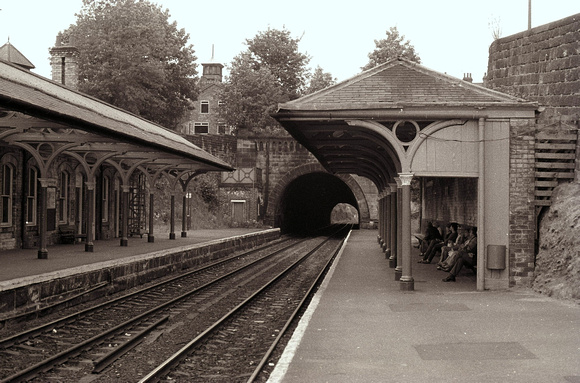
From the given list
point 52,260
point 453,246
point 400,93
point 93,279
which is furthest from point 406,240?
point 52,260

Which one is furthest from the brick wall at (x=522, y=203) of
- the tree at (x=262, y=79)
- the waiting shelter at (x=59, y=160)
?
the tree at (x=262, y=79)

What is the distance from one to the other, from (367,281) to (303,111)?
147 inches

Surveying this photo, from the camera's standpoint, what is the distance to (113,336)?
31.0ft

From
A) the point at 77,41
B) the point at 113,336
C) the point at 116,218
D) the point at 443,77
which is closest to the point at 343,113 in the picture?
the point at 443,77

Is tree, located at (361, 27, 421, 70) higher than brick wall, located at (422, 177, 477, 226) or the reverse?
higher

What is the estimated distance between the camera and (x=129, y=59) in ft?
132

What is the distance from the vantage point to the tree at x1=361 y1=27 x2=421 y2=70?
50562 mm

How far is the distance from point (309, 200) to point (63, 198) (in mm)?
33931

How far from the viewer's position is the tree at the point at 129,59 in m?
40.0

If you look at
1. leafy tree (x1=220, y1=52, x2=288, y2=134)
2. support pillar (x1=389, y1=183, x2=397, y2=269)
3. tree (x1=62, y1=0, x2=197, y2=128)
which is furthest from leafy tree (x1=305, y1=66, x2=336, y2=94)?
support pillar (x1=389, y1=183, x2=397, y2=269)

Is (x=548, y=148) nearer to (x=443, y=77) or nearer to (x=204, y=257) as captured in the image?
(x=443, y=77)

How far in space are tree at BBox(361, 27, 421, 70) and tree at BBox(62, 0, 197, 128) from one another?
13.6 m

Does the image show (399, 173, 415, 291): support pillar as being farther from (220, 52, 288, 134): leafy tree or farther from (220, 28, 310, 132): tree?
(220, 52, 288, 134): leafy tree

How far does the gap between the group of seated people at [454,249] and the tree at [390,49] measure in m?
33.4
